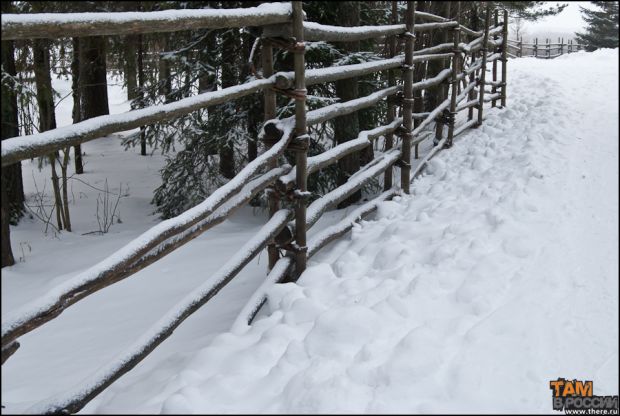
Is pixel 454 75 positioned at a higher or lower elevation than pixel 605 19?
lower

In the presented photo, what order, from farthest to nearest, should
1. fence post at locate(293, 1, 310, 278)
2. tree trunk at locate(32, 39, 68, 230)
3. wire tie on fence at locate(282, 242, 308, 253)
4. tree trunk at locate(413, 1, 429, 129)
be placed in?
tree trunk at locate(413, 1, 429, 129)
tree trunk at locate(32, 39, 68, 230)
wire tie on fence at locate(282, 242, 308, 253)
fence post at locate(293, 1, 310, 278)

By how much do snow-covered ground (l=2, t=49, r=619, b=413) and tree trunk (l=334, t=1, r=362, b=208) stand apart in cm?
90

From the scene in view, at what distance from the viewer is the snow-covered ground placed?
7.03 feet

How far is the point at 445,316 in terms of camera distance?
2.62 meters

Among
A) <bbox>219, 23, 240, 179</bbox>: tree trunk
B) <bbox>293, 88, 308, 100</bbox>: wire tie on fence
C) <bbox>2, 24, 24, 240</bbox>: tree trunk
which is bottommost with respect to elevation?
<bbox>2, 24, 24, 240</bbox>: tree trunk

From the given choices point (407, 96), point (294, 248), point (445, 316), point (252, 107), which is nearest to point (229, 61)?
point (252, 107)

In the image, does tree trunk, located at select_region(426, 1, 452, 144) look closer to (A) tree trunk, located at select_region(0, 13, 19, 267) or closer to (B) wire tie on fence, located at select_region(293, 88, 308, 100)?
(B) wire tie on fence, located at select_region(293, 88, 308, 100)

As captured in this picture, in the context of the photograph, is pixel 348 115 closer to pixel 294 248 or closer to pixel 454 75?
pixel 454 75

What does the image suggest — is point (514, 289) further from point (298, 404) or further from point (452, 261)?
point (298, 404)

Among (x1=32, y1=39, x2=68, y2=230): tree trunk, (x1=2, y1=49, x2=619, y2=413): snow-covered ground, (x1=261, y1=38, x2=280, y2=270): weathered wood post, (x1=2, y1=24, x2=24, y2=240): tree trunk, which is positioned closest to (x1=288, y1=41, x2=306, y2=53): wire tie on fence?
(x1=261, y1=38, x2=280, y2=270): weathered wood post

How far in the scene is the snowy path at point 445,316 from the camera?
2.10 metres

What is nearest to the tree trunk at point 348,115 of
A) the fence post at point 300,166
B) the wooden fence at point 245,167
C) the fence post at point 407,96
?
the wooden fence at point 245,167

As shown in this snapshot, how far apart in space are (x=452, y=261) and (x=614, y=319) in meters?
0.86

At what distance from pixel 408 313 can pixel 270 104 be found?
1524 millimetres
